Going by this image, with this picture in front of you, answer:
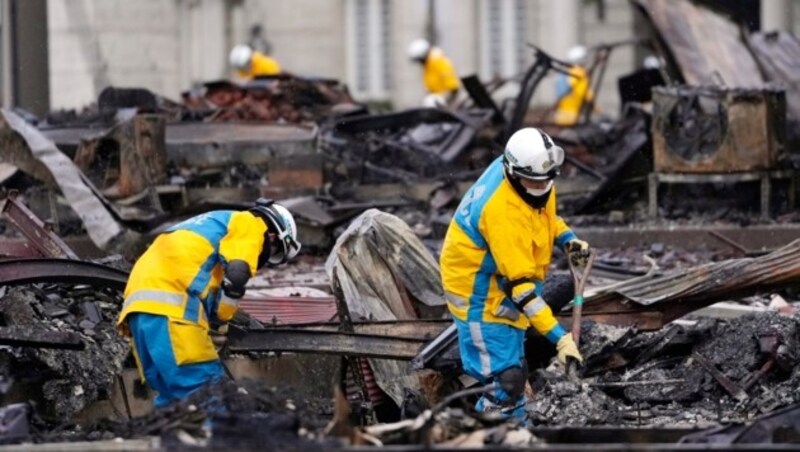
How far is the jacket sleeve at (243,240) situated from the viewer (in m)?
8.66

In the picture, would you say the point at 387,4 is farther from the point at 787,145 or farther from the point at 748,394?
the point at 748,394

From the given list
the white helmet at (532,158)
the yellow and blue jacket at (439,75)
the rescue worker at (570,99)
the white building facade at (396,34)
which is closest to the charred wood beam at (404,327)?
the white helmet at (532,158)

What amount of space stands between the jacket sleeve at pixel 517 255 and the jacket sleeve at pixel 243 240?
1.18 m

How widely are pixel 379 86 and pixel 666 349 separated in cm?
2941

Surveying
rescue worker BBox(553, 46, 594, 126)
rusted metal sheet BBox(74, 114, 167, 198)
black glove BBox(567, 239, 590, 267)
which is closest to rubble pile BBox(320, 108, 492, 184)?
rusted metal sheet BBox(74, 114, 167, 198)

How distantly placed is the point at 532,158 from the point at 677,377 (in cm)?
184

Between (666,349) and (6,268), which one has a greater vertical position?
(6,268)

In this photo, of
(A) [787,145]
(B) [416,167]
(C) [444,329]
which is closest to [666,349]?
(C) [444,329]

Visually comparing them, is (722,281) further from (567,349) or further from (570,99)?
(570,99)

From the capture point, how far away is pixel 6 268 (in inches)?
378

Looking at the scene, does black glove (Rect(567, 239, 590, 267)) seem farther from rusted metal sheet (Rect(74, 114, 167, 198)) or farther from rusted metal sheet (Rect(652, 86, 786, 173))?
rusted metal sheet (Rect(74, 114, 167, 198))

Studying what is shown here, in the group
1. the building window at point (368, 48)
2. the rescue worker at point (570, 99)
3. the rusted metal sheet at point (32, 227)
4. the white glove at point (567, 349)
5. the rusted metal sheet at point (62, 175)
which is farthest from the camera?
the building window at point (368, 48)

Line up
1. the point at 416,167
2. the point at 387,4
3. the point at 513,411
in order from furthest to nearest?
the point at 387,4 → the point at 416,167 → the point at 513,411

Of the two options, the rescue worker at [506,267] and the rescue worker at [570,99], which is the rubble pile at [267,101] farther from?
the rescue worker at [506,267]
